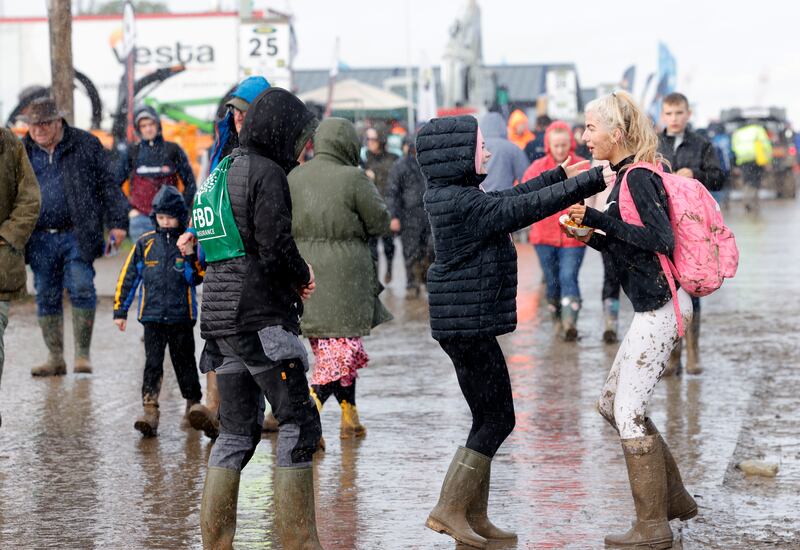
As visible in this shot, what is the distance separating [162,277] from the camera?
8.73 meters

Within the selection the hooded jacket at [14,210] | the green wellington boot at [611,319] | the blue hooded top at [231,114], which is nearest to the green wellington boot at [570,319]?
the green wellington boot at [611,319]

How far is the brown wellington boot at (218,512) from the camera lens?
577cm

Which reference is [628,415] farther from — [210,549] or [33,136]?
[33,136]

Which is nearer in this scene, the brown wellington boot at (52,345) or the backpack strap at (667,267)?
the backpack strap at (667,267)

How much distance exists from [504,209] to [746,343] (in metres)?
6.89

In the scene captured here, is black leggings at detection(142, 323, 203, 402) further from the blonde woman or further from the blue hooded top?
the blonde woman

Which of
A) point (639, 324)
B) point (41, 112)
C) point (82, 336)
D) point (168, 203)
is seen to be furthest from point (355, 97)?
point (639, 324)

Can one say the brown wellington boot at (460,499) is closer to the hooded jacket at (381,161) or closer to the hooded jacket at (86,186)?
the hooded jacket at (86,186)

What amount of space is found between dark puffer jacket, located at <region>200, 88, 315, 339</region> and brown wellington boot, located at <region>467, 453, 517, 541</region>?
104 centimetres

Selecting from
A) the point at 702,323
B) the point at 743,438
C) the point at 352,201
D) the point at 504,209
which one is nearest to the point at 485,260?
the point at 504,209

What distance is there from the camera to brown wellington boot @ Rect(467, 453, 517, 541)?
6199 mm

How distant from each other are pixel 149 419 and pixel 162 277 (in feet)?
2.78

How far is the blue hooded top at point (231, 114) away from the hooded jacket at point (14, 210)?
3.31 feet

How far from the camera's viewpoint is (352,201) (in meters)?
8.27
